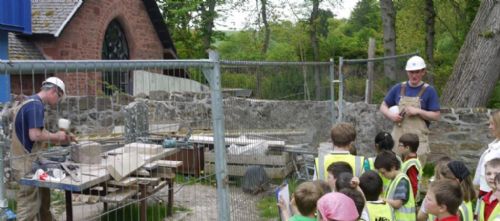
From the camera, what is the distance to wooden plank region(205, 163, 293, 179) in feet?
16.0

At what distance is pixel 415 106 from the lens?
19.6 ft

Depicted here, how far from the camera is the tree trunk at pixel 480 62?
9.70 metres

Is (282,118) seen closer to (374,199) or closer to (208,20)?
(374,199)

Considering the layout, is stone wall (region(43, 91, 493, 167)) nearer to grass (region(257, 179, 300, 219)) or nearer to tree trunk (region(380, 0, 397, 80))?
grass (region(257, 179, 300, 219))

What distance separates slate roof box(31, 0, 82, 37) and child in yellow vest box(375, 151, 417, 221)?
43.2ft

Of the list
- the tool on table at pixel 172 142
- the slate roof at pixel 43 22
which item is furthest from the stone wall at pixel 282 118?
the slate roof at pixel 43 22

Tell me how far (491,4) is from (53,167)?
801 cm

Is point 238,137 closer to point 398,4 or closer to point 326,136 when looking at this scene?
point 326,136

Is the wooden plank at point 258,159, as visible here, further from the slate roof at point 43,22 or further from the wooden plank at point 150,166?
the slate roof at point 43,22

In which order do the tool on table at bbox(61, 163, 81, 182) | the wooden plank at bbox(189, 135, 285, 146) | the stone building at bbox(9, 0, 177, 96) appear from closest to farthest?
1. the wooden plank at bbox(189, 135, 285, 146)
2. the tool on table at bbox(61, 163, 81, 182)
3. the stone building at bbox(9, 0, 177, 96)

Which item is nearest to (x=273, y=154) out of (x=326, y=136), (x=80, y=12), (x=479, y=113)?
(x=326, y=136)

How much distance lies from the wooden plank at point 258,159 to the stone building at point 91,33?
6.53m

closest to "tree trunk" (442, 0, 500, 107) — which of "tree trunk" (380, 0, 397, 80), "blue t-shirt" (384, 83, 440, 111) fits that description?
"blue t-shirt" (384, 83, 440, 111)

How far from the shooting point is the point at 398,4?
27.4m
